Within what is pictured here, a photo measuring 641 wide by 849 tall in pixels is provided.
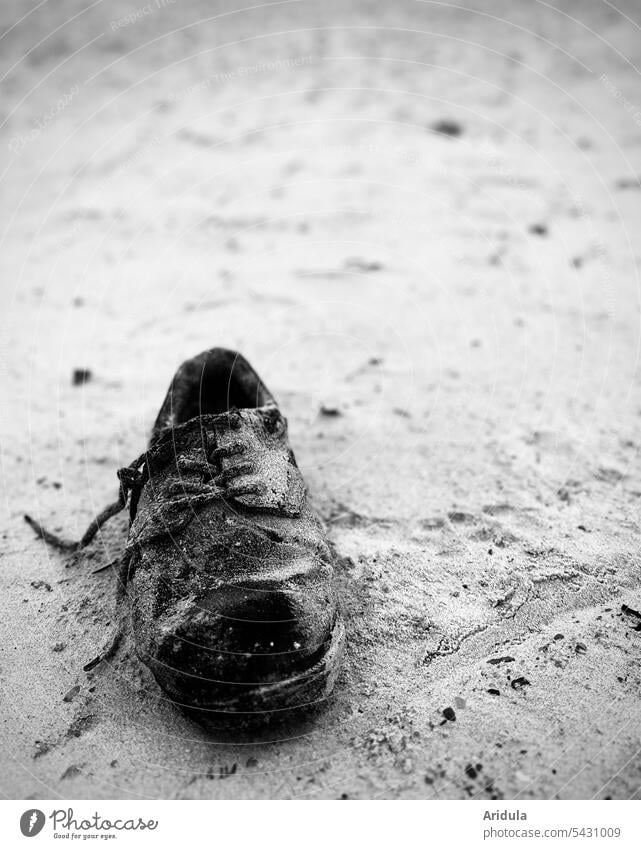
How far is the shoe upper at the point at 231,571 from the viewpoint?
185 cm

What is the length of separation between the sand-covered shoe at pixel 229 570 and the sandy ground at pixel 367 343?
226 millimetres

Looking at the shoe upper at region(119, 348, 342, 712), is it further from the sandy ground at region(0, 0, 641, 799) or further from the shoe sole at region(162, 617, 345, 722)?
the sandy ground at region(0, 0, 641, 799)

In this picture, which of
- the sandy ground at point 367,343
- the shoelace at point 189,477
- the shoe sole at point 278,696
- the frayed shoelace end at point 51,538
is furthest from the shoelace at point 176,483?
the shoe sole at point 278,696

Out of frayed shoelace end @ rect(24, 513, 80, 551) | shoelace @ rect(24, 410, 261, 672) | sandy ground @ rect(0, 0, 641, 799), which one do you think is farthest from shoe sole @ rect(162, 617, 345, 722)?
frayed shoelace end @ rect(24, 513, 80, 551)

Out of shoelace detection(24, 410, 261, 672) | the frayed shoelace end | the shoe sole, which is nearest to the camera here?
the shoe sole

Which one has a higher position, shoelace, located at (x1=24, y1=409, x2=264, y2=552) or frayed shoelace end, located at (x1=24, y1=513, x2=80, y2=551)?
shoelace, located at (x1=24, y1=409, x2=264, y2=552)

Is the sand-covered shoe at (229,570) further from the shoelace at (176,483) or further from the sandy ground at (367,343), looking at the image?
the sandy ground at (367,343)

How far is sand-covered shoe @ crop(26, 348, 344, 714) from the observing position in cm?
185

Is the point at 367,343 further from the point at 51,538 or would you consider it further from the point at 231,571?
the point at 231,571

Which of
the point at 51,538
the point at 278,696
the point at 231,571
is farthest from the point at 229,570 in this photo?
the point at 51,538

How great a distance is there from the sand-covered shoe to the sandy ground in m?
0.23

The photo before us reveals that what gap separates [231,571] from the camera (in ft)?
6.68

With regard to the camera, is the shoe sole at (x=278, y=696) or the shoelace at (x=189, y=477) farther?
the shoelace at (x=189, y=477)

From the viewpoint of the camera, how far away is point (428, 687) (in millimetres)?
2090
